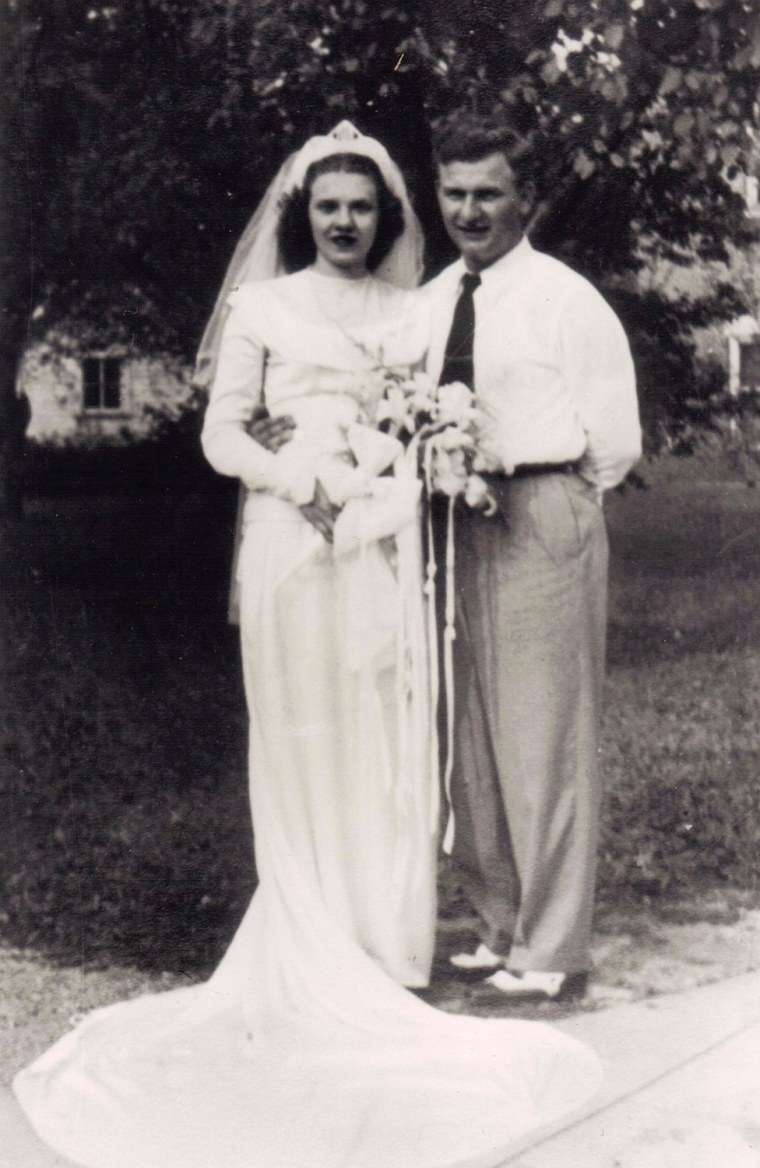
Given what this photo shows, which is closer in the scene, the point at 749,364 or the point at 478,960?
the point at 478,960

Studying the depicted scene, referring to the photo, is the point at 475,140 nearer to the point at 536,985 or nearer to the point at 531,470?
the point at 531,470

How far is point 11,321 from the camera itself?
4520 millimetres

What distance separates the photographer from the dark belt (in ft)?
13.1

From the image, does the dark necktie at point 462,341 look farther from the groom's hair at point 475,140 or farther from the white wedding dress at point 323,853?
the groom's hair at point 475,140

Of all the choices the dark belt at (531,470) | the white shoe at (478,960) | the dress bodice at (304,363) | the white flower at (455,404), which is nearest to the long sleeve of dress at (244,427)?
the dress bodice at (304,363)

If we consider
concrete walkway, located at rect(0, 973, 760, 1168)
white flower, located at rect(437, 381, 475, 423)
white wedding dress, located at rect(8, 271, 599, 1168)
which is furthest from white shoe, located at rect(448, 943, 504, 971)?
white flower, located at rect(437, 381, 475, 423)

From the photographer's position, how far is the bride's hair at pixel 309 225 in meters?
3.99

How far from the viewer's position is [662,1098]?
3.92 meters

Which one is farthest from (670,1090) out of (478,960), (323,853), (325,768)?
(325,768)

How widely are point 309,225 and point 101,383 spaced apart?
35.9 inches

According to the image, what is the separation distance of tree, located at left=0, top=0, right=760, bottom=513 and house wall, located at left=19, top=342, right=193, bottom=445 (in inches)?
3.2

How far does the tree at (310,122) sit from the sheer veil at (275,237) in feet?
0.23

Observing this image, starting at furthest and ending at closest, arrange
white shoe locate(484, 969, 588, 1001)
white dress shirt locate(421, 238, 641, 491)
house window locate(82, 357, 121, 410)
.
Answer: house window locate(82, 357, 121, 410) → white shoe locate(484, 969, 588, 1001) → white dress shirt locate(421, 238, 641, 491)

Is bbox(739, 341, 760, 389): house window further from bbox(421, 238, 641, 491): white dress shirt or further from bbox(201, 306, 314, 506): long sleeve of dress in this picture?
bbox(201, 306, 314, 506): long sleeve of dress
